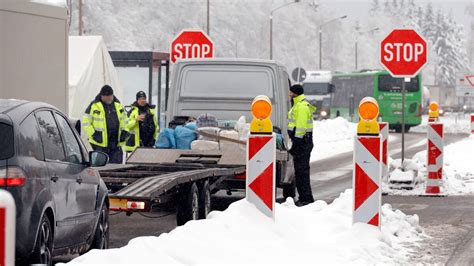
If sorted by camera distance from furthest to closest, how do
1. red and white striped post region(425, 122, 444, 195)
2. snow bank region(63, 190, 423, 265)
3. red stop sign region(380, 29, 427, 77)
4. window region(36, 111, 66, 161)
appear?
red stop sign region(380, 29, 427, 77) < red and white striped post region(425, 122, 444, 195) < window region(36, 111, 66, 161) < snow bank region(63, 190, 423, 265)

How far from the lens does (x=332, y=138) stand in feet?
154

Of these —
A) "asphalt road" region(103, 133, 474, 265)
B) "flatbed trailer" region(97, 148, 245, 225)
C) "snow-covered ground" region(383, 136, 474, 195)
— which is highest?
"flatbed trailer" region(97, 148, 245, 225)

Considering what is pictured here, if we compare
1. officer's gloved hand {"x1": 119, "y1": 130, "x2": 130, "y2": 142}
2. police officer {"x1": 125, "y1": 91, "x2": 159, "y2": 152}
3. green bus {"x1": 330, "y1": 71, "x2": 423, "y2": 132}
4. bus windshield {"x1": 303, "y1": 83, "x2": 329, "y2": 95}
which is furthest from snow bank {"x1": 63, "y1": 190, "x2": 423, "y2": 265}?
bus windshield {"x1": 303, "y1": 83, "x2": 329, "y2": 95}

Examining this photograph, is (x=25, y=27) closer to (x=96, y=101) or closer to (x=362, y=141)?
(x=96, y=101)

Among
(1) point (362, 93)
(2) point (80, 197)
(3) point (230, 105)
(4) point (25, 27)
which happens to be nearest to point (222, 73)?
(3) point (230, 105)

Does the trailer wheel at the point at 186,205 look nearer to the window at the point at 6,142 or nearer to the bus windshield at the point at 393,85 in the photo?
the window at the point at 6,142

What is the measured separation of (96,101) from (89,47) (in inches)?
312

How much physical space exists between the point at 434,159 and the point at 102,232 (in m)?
9.33

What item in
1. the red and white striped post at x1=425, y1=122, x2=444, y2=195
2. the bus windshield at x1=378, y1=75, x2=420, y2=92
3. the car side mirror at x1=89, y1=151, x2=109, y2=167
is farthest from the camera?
the bus windshield at x1=378, y1=75, x2=420, y2=92

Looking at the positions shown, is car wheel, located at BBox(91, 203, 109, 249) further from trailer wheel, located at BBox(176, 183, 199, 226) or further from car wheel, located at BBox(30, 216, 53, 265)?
trailer wheel, located at BBox(176, 183, 199, 226)

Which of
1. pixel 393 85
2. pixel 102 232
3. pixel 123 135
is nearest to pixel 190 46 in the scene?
pixel 123 135

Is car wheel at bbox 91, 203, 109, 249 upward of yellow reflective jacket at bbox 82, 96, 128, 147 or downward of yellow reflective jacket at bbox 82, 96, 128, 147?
downward

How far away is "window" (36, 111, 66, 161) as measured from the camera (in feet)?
30.1

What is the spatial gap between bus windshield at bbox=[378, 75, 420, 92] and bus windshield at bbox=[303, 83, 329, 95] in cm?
795
